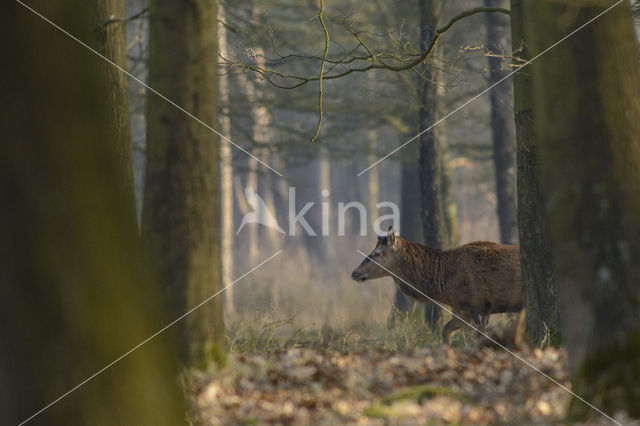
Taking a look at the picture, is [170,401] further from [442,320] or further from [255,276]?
[255,276]

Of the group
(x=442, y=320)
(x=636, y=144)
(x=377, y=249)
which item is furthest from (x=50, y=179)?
(x=442, y=320)

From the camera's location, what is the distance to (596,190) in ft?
15.8

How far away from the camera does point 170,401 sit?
176 inches

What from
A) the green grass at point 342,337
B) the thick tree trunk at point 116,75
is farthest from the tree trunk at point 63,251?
the green grass at point 342,337

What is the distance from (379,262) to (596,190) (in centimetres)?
710

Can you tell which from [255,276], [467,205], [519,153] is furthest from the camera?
[467,205]

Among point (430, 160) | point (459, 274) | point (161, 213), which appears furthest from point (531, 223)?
point (430, 160)

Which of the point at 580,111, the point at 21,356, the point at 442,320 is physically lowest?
the point at 442,320

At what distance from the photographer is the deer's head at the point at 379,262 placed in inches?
461

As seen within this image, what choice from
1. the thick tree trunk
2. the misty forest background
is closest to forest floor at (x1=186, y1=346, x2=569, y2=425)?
the misty forest background

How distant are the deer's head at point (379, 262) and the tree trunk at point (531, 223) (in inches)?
139

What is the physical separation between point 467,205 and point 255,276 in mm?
25950

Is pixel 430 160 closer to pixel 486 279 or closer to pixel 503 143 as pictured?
pixel 486 279

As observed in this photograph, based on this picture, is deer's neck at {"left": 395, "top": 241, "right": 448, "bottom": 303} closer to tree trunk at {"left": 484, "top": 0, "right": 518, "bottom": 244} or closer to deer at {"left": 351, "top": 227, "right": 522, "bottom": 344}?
deer at {"left": 351, "top": 227, "right": 522, "bottom": 344}
